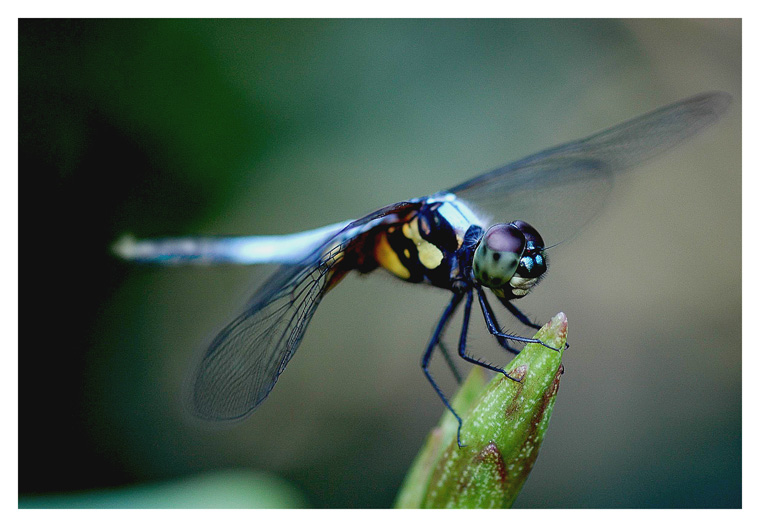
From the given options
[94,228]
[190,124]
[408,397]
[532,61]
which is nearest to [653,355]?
[408,397]

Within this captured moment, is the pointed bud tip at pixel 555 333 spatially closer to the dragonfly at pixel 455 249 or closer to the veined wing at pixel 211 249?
the dragonfly at pixel 455 249

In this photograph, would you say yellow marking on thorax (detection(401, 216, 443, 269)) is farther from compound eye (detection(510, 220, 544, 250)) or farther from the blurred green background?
the blurred green background

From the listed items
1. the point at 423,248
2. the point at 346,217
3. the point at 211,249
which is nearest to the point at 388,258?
the point at 423,248

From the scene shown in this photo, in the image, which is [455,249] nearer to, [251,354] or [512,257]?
[512,257]

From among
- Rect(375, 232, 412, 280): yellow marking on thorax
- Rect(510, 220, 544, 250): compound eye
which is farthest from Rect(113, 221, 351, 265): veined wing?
Rect(510, 220, 544, 250): compound eye

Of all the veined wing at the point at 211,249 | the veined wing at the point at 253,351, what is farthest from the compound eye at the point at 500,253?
the veined wing at the point at 211,249
